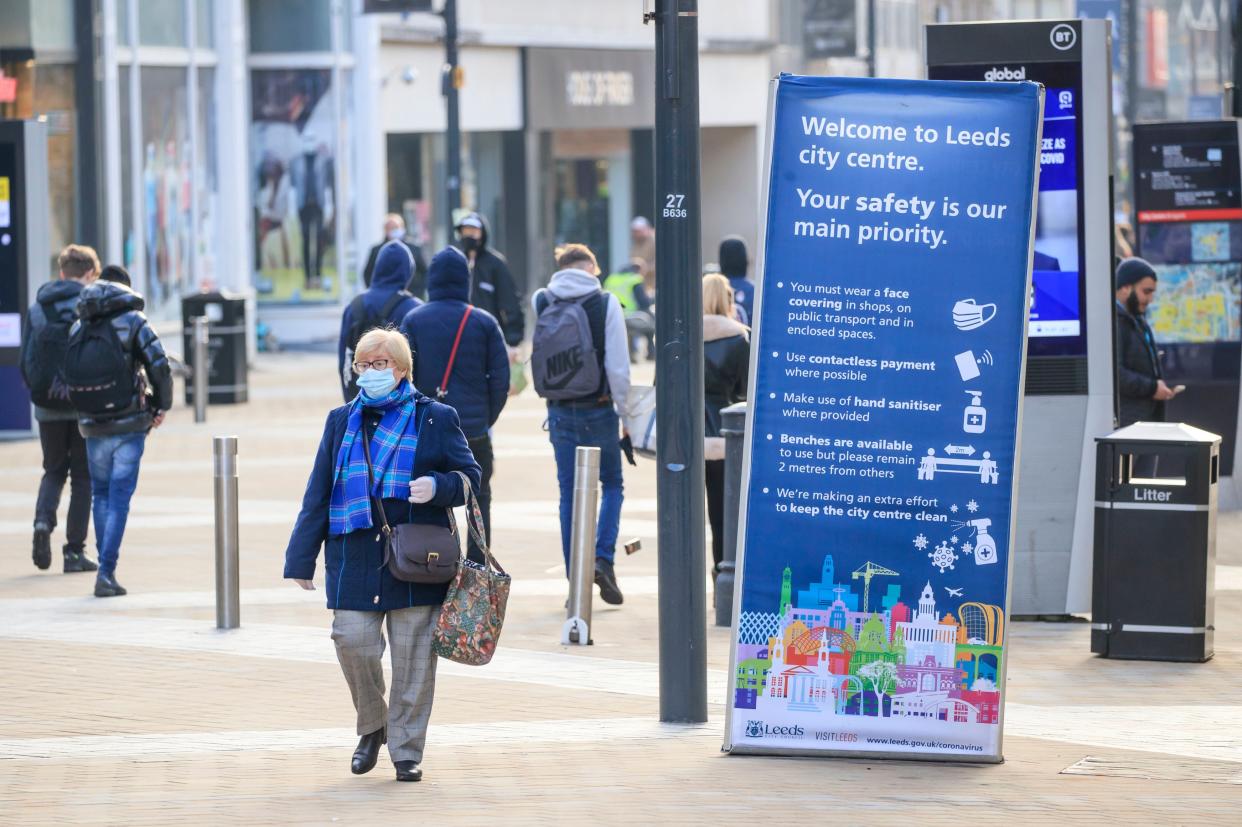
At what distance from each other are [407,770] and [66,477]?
6.00m

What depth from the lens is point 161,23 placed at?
87.2 feet

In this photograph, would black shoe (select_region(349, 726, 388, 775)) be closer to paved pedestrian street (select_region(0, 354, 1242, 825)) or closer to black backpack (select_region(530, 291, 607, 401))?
paved pedestrian street (select_region(0, 354, 1242, 825))

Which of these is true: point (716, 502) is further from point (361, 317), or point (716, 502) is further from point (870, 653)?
point (870, 653)

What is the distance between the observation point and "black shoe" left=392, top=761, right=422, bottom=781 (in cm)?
724

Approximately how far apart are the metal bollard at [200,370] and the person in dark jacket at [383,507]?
44.1 feet

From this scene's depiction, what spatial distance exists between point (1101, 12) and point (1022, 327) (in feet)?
52.3

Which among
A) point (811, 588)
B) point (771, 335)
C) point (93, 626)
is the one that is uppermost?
point (771, 335)

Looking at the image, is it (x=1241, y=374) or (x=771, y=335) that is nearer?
(x=771, y=335)

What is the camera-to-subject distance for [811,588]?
298 inches

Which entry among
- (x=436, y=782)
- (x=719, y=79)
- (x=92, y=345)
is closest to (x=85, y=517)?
(x=92, y=345)

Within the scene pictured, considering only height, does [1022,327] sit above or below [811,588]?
above

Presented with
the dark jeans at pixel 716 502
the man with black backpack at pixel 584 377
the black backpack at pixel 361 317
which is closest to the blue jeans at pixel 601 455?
the man with black backpack at pixel 584 377

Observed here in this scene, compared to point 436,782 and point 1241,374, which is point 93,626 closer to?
point 436,782

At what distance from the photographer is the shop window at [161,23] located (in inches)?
1030
